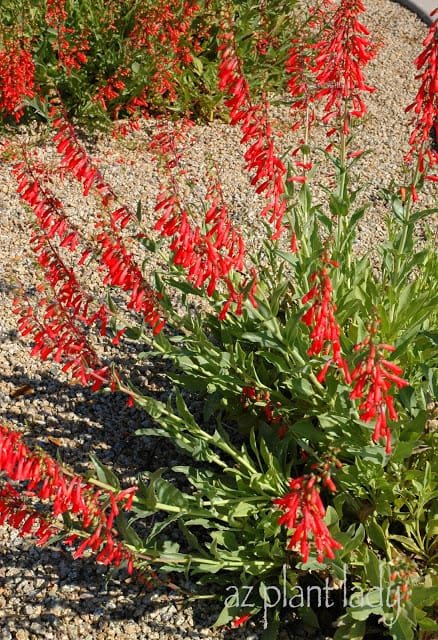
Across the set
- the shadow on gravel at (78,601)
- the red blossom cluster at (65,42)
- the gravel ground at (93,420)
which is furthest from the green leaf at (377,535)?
the red blossom cluster at (65,42)

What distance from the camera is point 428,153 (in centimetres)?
277

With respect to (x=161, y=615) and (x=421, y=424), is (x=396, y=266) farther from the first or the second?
(x=161, y=615)

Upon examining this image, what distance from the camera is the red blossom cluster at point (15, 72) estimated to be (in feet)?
18.1

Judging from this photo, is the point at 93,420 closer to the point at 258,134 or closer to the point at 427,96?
the point at 258,134

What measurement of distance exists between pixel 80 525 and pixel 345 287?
162cm

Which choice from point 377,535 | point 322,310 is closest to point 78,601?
point 377,535

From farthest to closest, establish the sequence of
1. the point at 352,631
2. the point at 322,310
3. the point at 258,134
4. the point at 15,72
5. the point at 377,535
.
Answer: the point at 15,72, the point at 377,535, the point at 352,631, the point at 258,134, the point at 322,310

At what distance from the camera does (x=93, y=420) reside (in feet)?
13.3

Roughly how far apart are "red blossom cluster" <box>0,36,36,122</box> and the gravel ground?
542mm

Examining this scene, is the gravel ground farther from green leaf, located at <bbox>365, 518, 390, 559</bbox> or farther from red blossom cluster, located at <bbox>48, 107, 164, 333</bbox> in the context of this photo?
red blossom cluster, located at <bbox>48, 107, 164, 333</bbox>

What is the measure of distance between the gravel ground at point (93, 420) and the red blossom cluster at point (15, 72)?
542mm

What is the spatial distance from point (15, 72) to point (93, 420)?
3035 mm

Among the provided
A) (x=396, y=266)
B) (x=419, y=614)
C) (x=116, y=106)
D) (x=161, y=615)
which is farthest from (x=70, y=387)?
(x=116, y=106)

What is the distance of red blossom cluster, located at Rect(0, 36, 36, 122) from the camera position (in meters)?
5.52
